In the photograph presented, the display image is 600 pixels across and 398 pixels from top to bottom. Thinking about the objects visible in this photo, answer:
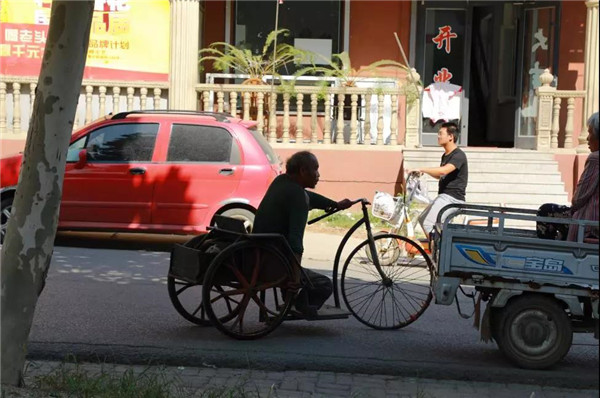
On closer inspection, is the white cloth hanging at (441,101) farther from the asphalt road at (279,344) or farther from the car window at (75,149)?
the asphalt road at (279,344)

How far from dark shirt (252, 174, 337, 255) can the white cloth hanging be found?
36.2 feet

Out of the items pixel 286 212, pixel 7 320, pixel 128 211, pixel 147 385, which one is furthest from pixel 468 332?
pixel 128 211

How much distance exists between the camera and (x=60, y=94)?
566 centimetres

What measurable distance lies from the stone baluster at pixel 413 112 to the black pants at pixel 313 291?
9.41 meters

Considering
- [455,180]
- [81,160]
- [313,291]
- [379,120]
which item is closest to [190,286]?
[313,291]

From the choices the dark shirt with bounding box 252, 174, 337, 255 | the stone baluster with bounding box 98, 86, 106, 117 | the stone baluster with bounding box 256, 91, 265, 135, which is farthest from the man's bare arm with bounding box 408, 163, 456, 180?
the stone baluster with bounding box 98, 86, 106, 117

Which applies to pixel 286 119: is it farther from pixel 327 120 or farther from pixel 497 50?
pixel 497 50

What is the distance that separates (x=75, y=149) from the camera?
12.4 metres

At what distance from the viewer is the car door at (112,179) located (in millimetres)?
12203

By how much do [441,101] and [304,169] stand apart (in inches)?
446

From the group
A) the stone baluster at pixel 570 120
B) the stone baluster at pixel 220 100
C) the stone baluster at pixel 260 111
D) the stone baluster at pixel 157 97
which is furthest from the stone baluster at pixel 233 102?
the stone baluster at pixel 570 120

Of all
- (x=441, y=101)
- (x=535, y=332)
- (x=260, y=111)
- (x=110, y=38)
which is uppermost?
(x=110, y=38)

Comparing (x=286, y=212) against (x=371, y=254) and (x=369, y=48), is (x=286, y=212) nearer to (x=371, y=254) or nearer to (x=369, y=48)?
(x=371, y=254)

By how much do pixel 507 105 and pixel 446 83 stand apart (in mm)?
2113
